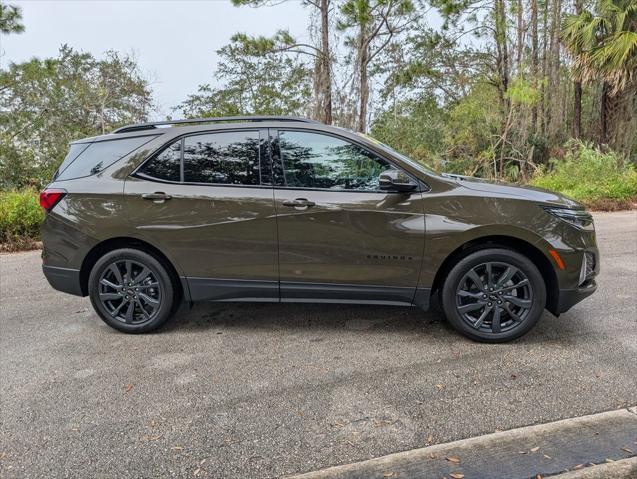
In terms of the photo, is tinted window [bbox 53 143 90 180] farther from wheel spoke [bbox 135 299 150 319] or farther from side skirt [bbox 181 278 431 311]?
side skirt [bbox 181 278 431 311]

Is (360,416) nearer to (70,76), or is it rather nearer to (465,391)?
(465,391)

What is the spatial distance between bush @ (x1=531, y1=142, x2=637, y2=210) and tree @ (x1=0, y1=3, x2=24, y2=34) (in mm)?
14220

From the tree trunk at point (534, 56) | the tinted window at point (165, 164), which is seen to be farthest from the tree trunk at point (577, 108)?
the tinted window at point (165, 164)

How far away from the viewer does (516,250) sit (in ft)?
11.4

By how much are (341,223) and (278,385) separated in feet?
4.03

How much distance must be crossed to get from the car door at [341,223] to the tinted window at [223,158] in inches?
7.6

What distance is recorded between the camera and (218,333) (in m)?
3.90

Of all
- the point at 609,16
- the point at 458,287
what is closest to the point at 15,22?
the point at 458,287

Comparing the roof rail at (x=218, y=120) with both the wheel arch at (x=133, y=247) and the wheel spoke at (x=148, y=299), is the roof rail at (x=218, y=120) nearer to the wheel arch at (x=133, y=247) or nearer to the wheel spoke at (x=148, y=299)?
the wheel arch at (x=133, y=247)

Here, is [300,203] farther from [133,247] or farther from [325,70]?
[325,70]

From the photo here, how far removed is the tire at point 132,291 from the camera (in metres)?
3.76

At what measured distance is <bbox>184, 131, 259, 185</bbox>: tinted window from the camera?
3643mm

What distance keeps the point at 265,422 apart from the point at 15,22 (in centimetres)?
1412

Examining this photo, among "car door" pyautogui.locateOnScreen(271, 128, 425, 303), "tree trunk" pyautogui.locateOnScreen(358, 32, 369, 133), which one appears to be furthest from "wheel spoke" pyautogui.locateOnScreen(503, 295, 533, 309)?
"tree trunk" pyautogui.locateOnScreen(358, 32, 369, 133)
